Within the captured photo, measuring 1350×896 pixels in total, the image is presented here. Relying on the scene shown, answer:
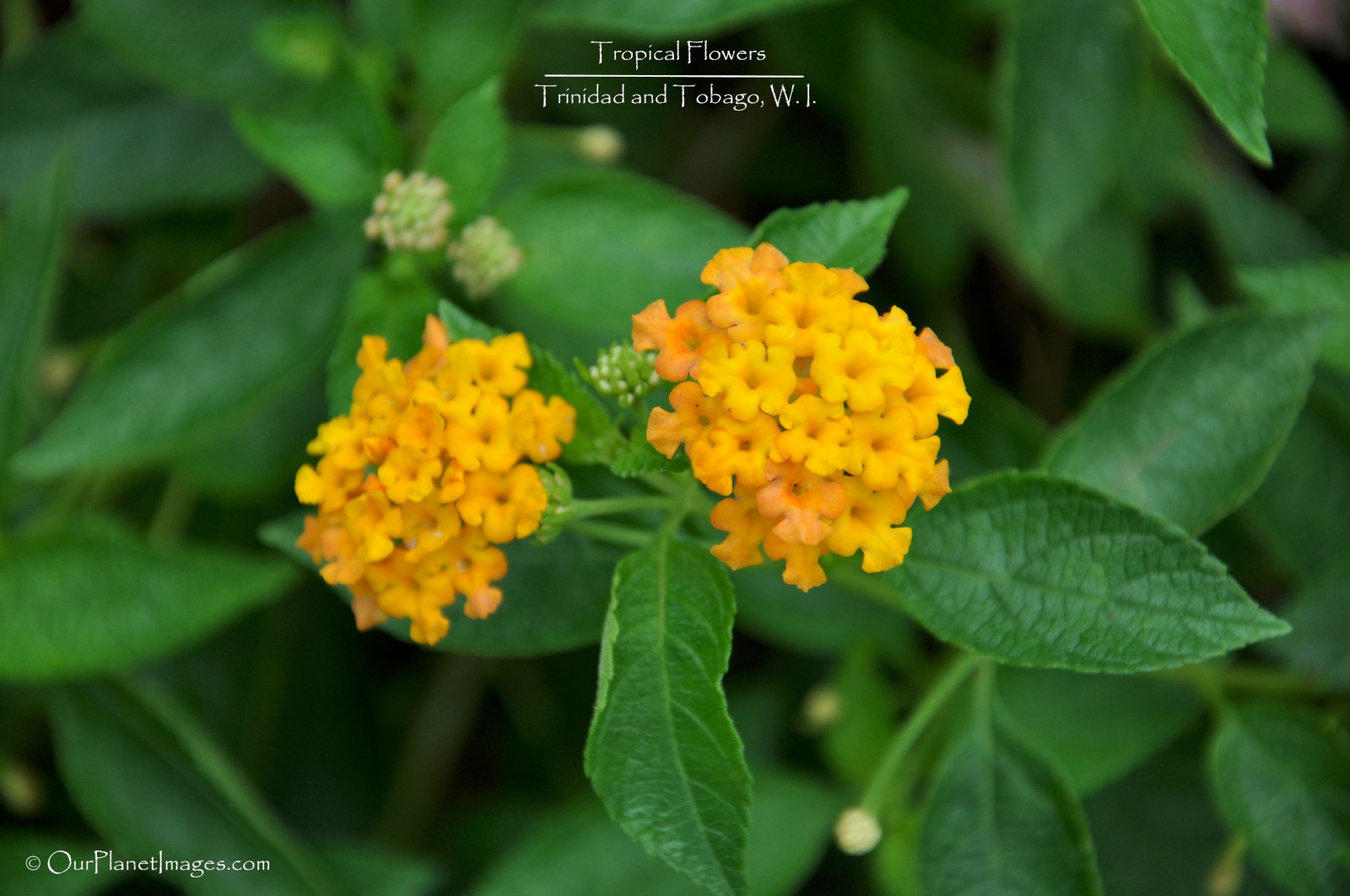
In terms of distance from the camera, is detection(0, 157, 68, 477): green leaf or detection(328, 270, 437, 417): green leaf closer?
detection(328, 270, 437, 417): green leaf

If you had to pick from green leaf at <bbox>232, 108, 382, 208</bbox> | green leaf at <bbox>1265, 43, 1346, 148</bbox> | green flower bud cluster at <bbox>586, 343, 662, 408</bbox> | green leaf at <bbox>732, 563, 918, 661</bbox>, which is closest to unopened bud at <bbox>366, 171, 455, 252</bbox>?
green leaf at <bbox>232, 108, 382, 208</bbox>

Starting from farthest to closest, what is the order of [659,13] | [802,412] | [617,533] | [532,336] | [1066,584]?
[532,336], [659,13], [617,533], [1066,584], [802,412]

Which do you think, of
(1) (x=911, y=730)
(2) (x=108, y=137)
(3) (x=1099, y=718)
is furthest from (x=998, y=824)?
(2) (x=108, y=137)

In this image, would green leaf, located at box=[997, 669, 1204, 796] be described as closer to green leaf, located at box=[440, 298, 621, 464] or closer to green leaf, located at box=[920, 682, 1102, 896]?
green leaf, located at box=[920, 682, 1102, 896]

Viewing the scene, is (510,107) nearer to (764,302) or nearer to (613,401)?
(613,401)

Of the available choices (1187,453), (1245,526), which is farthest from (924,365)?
(1245,526)

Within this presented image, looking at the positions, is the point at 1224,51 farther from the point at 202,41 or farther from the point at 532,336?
the point at 202,41

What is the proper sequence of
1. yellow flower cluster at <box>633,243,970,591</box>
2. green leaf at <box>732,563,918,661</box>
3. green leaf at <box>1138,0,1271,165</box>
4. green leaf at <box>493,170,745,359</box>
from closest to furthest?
yellow flower cluster at <box>633,243,970,591</box>
green leaf at <box>1138,0,1271,165</box>
green leaf at <box>493,170,745,359</box>
green leaf at <box>732,563,918,661</box>
